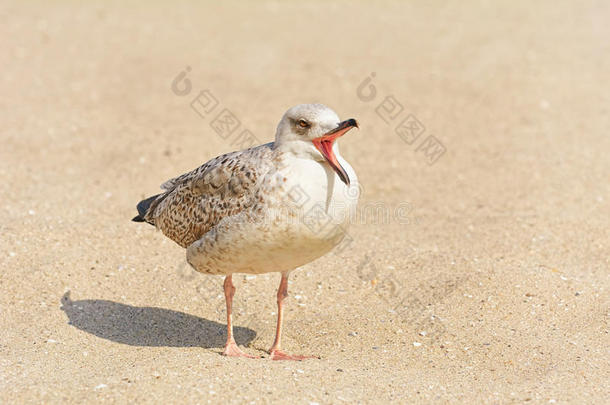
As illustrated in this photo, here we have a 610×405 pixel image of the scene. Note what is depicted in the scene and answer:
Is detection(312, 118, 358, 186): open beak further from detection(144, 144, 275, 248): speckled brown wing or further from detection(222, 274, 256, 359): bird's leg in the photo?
detection(222, 274, 256, 359): bird's leg

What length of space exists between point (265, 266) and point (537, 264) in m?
3.69

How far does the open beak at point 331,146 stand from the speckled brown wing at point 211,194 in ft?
1.36

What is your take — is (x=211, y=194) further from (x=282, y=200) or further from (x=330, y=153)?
(x=330, y=153)

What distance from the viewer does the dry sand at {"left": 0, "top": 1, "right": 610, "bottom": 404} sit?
239 inches

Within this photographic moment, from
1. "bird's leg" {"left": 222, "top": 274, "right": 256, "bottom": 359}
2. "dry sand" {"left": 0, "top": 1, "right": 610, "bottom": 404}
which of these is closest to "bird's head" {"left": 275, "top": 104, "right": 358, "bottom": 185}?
"bird's leg" {"left": 222, "top": 274, "right": 256, "bottom": 359}

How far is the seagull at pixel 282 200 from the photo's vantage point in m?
5.59

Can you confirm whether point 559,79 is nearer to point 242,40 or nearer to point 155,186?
point 242,40

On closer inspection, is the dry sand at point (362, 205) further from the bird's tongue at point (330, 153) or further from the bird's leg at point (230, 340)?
the bird's tongue at point (330, 153)

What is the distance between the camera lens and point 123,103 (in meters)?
13.4

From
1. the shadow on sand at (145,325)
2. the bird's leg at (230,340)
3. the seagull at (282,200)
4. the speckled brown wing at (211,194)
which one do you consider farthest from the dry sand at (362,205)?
the speckled brown wing at (211,194)

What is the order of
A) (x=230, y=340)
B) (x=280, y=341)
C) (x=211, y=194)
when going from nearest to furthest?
(x=211, y=194) → (x=230, y=340) → (x=280, y=341)

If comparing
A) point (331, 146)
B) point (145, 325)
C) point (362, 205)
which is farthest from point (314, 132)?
point (362, 205)

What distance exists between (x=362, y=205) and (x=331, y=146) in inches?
188

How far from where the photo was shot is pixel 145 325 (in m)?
7.17
